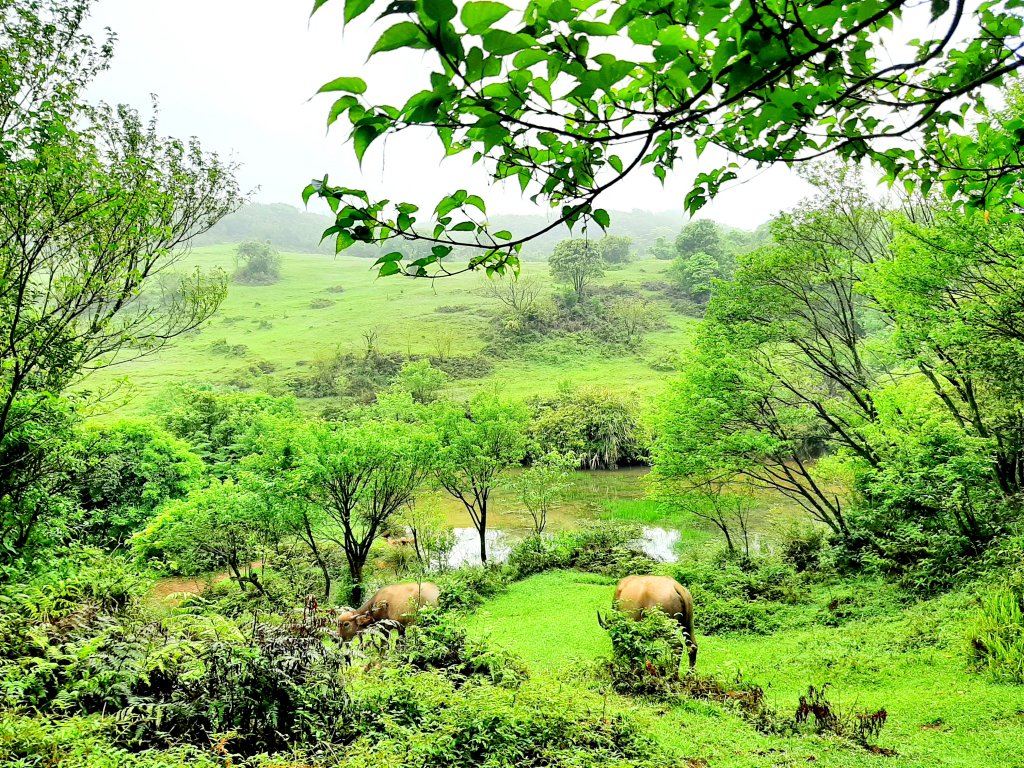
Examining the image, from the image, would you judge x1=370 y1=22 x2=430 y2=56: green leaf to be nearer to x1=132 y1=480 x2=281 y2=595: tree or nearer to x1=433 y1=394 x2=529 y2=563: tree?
x1=132 y1=480 x2=281 y2=595: tree

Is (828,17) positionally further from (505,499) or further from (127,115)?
(505,499)

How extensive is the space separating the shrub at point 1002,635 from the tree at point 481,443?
10.8m

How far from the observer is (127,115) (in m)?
7.80

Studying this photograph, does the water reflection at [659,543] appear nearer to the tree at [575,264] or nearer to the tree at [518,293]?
the tree at [518,293]

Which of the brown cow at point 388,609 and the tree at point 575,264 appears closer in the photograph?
the brown cow at point 388,609

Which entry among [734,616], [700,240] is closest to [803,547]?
[734,616]

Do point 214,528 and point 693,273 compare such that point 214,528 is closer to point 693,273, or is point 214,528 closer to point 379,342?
point 379,342

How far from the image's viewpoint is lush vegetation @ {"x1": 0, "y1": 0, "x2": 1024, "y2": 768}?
1.63 m

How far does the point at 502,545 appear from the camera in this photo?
1778 cm

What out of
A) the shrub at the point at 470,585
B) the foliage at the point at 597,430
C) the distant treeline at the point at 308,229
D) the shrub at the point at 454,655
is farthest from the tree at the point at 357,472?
the distant treeline at the point at 308,229

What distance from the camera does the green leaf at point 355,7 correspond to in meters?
0.90

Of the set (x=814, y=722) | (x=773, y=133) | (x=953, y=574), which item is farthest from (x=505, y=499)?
(x=773, y=133)

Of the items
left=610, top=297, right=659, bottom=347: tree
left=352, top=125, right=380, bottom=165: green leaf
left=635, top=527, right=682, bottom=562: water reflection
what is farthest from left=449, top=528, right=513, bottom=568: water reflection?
left=610, top=297, right=659, bottom=347: tree

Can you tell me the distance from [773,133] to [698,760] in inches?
188
